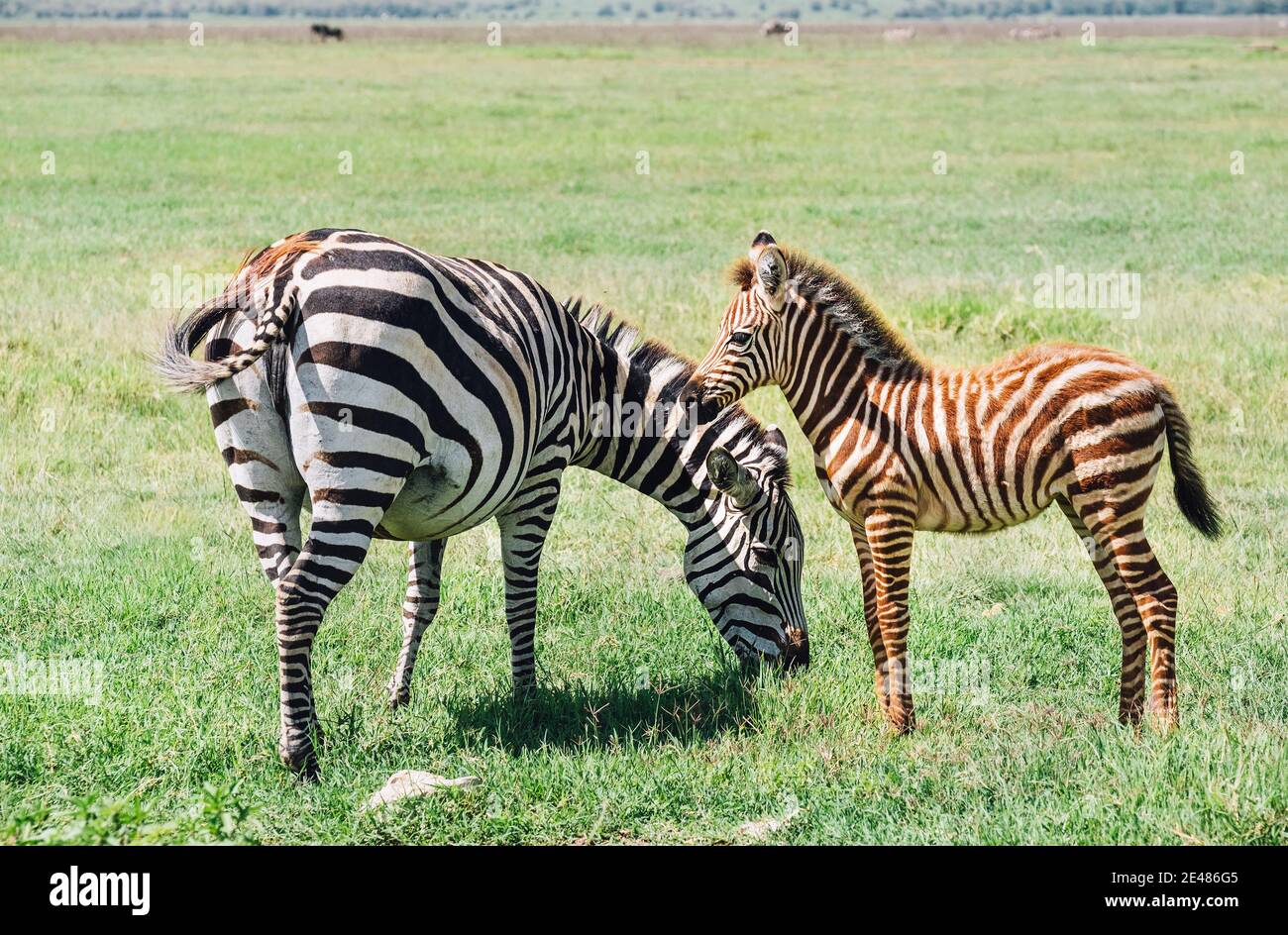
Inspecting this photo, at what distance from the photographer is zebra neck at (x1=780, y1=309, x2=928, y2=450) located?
657cm

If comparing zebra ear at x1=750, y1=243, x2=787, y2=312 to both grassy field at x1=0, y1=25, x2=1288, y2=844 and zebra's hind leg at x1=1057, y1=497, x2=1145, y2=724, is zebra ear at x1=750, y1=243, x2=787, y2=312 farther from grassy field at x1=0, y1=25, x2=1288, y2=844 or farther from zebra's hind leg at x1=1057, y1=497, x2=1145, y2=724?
grassy field at x1=0, y1=25, x2=1288, y2=844

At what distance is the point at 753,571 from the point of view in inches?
291

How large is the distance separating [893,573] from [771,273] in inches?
62.1

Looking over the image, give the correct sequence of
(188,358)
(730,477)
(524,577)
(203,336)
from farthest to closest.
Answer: (730,477) → (524,577) → (203,336) → (188,358)

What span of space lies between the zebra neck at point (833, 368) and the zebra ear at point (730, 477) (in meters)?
0.67

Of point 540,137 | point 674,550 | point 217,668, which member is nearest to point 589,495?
point 674,550

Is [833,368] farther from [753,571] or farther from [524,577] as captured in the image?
[524,577]

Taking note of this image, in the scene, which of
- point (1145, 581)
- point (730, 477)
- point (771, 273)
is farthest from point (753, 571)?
point (1145, 581)

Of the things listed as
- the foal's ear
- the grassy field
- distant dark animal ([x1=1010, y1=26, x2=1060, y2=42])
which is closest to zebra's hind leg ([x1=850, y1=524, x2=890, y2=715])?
the grassy field

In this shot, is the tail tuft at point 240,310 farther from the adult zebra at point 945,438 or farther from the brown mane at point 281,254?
the adult zebra at point 945,438

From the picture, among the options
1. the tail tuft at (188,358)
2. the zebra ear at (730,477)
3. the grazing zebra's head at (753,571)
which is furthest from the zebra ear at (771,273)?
the tail tuft at (188,358)

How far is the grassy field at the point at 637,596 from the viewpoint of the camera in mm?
5676

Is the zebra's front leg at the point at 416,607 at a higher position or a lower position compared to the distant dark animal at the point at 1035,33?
lower

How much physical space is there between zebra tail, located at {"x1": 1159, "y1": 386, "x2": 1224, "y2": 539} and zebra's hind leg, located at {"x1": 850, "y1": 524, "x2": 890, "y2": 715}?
1.54m
